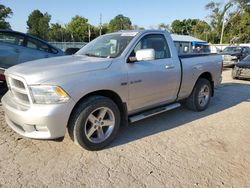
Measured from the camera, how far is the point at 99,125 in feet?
12.6

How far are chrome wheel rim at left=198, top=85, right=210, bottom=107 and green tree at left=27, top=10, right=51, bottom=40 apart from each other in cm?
7135

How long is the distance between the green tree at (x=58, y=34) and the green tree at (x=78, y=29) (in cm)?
155

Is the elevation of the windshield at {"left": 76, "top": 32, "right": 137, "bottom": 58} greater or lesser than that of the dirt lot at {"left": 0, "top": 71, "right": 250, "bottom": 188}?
greater

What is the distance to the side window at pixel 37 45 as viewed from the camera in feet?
22.4

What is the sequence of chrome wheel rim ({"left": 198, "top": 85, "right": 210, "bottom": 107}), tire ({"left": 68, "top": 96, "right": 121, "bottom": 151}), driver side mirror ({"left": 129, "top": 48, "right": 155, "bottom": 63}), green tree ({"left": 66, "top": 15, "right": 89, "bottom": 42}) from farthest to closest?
1. green tree ({"left": 66, "top": 15, "right": 89, "bottom": 42})
2. chrome wheel rim ({"left": 198, "top": 85, "right": 210, "bottom": 107})
3. driver side mirror ({"left": 129, "top": 48, "right": 155, "bottom": 63})
4. tire ({"left": 68, "top": 96, "right": 121, "bottom": 151})

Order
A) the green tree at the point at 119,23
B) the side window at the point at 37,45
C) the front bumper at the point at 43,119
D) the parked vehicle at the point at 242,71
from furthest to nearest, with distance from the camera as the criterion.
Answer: the green tree at the point at 119,23 → the parked vehicle at the point at 242,71 → the side window at the point at 37,45 → the front bumper at the point at 43,119

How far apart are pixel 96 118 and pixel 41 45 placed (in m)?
4.27

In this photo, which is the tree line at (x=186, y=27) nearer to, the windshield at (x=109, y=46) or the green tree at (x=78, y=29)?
the green tree at (x=78, y=29)

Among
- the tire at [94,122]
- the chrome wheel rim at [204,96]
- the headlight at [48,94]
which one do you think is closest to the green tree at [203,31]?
the chrome wheel rim at [204,96]

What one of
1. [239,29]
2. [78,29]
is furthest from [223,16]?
[78,29]

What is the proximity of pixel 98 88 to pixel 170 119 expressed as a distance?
7.54 feet

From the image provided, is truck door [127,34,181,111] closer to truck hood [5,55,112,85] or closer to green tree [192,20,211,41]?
truck hood [5,55,112,85]

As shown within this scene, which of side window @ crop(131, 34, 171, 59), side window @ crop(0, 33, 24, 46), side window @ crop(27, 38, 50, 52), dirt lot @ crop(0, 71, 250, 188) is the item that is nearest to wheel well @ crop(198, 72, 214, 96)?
dirt lot @ crop(0, 71, 250, 188)

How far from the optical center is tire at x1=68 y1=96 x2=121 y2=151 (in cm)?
353
